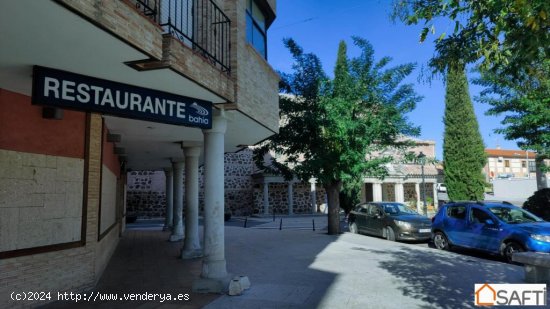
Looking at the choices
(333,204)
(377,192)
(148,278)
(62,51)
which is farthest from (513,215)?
(377,192)

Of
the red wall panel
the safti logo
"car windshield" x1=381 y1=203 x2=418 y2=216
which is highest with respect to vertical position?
the red wall panel

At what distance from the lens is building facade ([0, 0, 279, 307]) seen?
12.9 feet

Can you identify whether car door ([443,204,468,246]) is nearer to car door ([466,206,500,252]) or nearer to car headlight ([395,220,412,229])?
car door ([466,206,500,252])

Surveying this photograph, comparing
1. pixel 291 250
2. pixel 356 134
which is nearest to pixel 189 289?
pixel 291 250

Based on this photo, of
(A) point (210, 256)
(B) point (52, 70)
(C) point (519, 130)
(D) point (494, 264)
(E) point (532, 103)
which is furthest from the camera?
(C) point (519, 130)

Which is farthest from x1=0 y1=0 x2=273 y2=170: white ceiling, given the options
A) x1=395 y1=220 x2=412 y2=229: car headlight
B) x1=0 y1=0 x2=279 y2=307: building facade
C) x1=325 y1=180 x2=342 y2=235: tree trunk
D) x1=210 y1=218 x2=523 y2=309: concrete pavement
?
x1=395 y1=220 x2=412 y2=229: car headlight

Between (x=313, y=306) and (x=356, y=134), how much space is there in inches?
353

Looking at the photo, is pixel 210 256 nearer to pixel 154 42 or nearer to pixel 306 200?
pixel 154 42

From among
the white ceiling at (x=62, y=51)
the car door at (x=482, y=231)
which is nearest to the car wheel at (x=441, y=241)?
the car door at (x=482, y=231)

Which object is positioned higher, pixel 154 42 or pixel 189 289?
pixel 154 42

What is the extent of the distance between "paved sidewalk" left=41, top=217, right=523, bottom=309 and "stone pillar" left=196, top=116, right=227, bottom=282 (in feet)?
1.73

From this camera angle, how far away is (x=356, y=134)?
1406cm

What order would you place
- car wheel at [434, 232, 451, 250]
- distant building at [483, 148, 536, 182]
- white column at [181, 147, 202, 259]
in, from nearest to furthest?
white column at [181, 147, 202, 259]
car wheel at [434, 232, 451, 250]
distant building at [483, 148, 536, 182]

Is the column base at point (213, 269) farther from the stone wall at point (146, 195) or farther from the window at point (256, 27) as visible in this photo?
the stone wall at point (146, 195)
